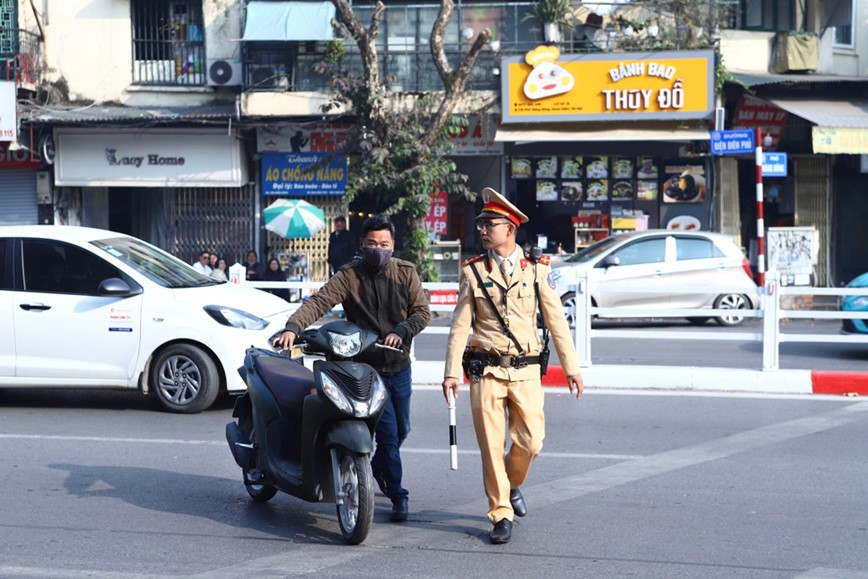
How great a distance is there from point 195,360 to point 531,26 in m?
13.4

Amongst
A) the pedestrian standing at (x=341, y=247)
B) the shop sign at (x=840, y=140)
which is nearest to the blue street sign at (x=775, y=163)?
the shop sign at (x=840, y=140)

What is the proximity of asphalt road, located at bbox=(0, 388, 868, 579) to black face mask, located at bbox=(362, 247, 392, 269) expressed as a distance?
4.81 feet

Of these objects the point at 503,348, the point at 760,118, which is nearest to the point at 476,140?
the point at 760,118

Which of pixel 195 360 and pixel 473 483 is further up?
pixel 195 360

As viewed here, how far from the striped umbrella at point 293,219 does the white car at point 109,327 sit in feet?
32.2

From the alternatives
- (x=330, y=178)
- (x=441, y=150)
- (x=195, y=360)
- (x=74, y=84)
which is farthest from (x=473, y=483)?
(x=74, y=84)

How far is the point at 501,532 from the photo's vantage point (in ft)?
19.2

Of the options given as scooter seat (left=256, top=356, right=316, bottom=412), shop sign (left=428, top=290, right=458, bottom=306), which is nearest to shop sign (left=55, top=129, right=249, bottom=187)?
shop sign (left=428, top=290, right=458, bottom=306)

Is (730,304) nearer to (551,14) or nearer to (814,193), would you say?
(814,193)

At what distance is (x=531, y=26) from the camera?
21.1m

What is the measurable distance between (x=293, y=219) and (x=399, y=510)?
13.8 meters

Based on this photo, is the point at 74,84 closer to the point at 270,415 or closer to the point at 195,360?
the point at 195,360

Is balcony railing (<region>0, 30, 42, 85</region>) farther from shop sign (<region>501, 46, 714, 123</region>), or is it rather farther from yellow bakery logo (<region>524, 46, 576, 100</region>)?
yellow bakery logo (<region>524, 46, 576, 100</region>)

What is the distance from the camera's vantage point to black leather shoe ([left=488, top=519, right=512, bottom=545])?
5863 mm
